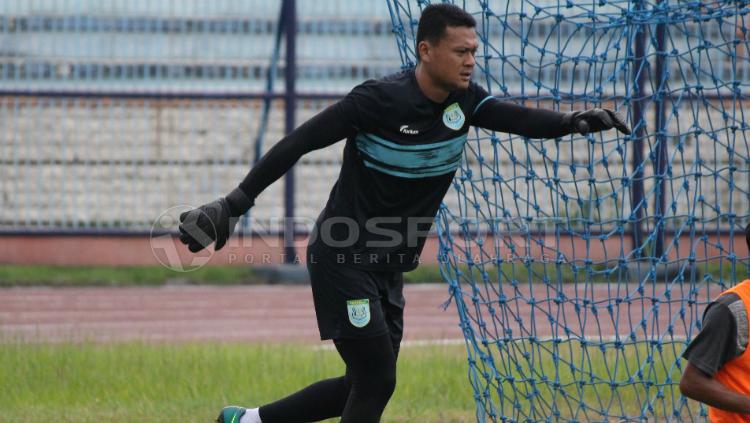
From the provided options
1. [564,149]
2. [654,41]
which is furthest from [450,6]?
[564,149]

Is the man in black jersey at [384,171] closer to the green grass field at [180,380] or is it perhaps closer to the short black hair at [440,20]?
the short black hair at [440,20]

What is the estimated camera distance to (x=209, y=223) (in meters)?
4.29

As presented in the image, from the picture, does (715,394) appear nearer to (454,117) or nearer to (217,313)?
(454,117)

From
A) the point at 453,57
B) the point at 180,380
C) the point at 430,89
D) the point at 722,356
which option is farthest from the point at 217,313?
the point at 722,356

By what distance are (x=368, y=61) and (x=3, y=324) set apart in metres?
4.92

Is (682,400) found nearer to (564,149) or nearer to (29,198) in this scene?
(564,149)

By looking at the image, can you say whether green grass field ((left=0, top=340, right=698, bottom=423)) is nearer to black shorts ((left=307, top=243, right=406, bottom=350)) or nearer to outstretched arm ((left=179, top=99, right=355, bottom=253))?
black shorts ((left=307, top=243, right=406, bottom=350))

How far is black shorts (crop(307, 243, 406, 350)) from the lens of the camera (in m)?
4.61

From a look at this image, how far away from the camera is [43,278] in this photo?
39.7 feet

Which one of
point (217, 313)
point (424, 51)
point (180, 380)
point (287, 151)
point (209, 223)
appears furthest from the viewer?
point (217, 313)

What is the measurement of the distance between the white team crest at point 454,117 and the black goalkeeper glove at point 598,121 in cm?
43

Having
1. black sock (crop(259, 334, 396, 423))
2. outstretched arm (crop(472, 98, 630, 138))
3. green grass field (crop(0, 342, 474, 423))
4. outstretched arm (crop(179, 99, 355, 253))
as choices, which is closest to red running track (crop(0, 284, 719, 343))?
green grass field (crop(0, 342, 474, 423))

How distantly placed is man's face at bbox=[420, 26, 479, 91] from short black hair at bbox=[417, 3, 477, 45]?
20 millimetres

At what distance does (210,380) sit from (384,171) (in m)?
2.87
